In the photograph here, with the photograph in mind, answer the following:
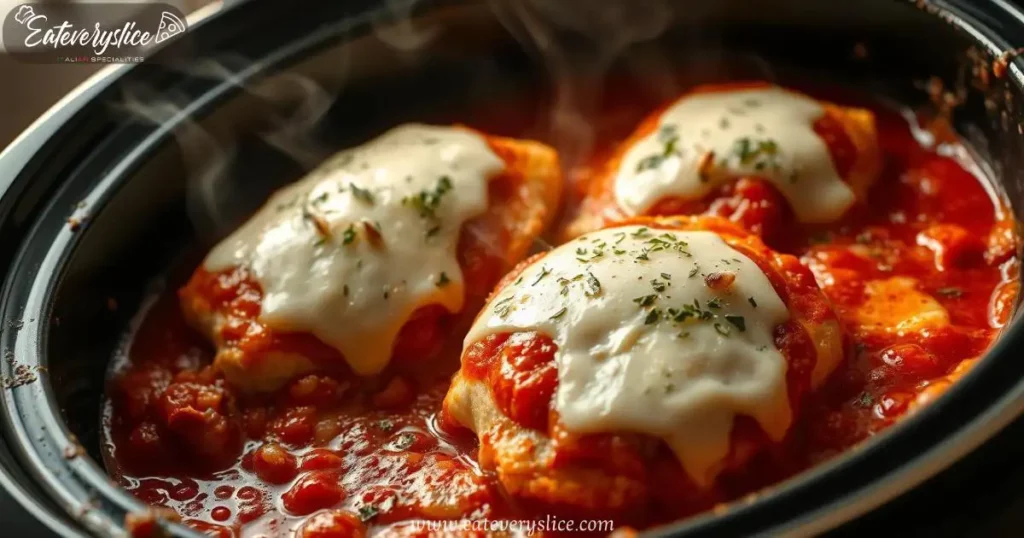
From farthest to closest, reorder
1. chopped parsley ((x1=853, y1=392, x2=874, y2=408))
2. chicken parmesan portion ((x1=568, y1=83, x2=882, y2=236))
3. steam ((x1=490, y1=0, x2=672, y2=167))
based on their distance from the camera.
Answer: steam ((x1=490, y1=0, x2=672, y2=167)), chicken parmesan portion ((x1=568, y1=83, x2=882, y2=236)), chopped parsley ((x1=853, y1=392, x2=874, y2=408))

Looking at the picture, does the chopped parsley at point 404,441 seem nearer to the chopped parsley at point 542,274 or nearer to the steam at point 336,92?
the chopped parsley at point 542,274

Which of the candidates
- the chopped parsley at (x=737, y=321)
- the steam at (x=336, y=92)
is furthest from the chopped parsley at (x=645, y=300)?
the steam at (x=336, y=92)

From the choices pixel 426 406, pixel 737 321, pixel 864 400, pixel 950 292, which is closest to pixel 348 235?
pixel 426 406

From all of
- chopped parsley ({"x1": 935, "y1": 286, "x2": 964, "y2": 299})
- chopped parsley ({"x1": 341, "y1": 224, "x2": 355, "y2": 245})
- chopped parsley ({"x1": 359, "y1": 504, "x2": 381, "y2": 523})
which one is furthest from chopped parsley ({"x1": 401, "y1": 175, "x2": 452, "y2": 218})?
chopped parsley ({"x1": 935, "y1": 286, "x2": 964, "y2": 299})

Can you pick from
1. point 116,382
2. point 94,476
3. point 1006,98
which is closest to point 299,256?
point 116,382

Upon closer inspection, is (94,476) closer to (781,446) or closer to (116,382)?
(116,382)
